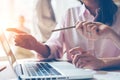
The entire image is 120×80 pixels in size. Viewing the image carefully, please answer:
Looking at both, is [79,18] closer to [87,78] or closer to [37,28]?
[37,28]

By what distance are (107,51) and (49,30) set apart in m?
0.23

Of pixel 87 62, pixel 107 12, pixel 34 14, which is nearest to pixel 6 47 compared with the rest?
pixel 34 14

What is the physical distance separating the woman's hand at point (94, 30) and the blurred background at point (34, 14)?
0.12m

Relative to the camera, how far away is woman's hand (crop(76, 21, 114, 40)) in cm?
79

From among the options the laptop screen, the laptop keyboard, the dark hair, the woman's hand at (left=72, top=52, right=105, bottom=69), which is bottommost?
the woman's hand at (left=72, top=52, right=105, bottom=69)

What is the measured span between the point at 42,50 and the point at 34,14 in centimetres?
14

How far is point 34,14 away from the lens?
896 mm

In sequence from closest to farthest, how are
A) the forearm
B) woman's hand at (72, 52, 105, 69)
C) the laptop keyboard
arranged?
the laptop keyboard
woman's hand at (72, 52, 105, 69)
the forearm

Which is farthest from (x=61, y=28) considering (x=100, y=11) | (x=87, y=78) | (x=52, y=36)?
(x=87, y=78)

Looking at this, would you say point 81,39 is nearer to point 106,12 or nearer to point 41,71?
point 106,12

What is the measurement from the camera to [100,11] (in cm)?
85

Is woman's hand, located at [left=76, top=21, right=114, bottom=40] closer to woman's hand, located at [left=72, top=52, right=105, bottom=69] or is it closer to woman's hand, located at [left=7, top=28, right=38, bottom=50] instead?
woman's hand, located at [left=72, top=52, right=105, bottom=69]

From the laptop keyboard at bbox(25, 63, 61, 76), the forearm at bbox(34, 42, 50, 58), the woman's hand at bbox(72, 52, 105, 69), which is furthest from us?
the forearm at bbox(34, 42, 50, 58)

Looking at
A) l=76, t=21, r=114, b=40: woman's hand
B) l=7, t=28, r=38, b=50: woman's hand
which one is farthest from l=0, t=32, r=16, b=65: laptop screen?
l=76, t=21, r=114, b=40: woman's hand
